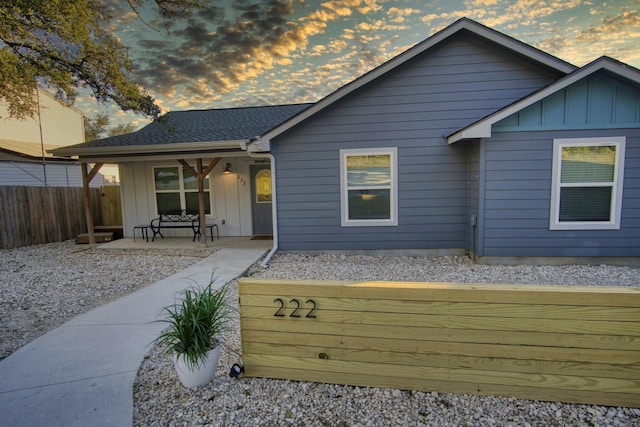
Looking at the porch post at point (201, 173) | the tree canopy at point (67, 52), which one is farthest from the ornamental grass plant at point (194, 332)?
the porch post at point (201, 173)

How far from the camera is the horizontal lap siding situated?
536 cm

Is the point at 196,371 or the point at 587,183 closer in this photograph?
the point at 196,371

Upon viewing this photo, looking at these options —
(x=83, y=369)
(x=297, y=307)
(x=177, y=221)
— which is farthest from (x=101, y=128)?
(x=297, y=307)

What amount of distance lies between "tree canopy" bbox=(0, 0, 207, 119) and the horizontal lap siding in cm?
568

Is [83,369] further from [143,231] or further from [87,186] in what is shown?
[143,231]

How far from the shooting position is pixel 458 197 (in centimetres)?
635

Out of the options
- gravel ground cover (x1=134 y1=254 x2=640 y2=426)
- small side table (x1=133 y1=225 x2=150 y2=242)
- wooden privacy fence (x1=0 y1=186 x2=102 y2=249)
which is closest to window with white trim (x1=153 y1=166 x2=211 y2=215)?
small side table (x1=133 y1=225 x2=150 y2=242)

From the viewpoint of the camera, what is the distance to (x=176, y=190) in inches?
367

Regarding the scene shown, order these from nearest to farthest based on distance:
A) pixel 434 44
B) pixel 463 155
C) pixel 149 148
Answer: pixel 434 44 < pixel 463 155 < pixel 149 148

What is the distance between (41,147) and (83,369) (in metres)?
18.4

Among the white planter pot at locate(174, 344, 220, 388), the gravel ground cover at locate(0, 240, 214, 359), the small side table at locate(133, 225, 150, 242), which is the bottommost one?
the gravel ground cover at locate(0, 240, 214, 359)

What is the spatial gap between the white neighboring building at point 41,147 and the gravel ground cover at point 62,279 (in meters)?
5.72

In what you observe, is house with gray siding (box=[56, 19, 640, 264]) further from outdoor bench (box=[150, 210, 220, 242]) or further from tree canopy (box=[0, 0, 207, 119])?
outdoor bench (box=[150, 210, 220, 242])

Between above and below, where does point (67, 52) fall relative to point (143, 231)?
above
